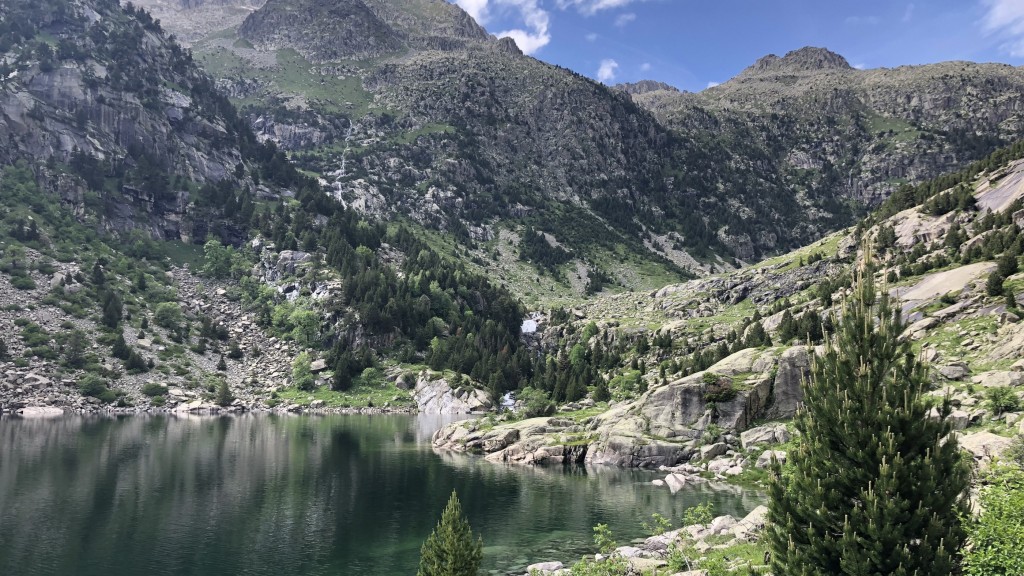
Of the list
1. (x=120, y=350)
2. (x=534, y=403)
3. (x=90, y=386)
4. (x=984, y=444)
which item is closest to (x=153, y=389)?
(x=90, y=386)

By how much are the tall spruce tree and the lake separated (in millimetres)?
23104

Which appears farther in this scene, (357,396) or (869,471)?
(357,396)

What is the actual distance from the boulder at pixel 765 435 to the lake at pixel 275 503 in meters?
11.9

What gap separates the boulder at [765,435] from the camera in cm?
6425

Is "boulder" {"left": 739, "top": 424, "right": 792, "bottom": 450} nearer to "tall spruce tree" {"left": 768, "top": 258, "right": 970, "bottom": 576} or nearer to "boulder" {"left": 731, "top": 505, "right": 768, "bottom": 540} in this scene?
"boulder" {"left": 731, "top": 505, "right": 768, "bottom": 540}

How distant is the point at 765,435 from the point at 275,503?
50.6m

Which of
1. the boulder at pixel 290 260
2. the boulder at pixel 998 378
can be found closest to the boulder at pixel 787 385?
the boulder at pixel 998 378

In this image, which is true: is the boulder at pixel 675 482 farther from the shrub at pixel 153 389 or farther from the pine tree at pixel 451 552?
the shrub at pixel 153 389

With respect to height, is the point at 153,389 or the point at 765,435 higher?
the point at 153,389

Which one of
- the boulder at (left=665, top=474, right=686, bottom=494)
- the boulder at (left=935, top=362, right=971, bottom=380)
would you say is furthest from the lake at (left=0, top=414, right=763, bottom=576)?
the boulder at (left=935, top=362, right=971, bottom=380)

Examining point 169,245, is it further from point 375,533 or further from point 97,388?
point 375,533

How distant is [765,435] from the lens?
214 ft

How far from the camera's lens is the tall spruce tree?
1541cm

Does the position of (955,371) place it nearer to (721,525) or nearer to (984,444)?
(984,444)
